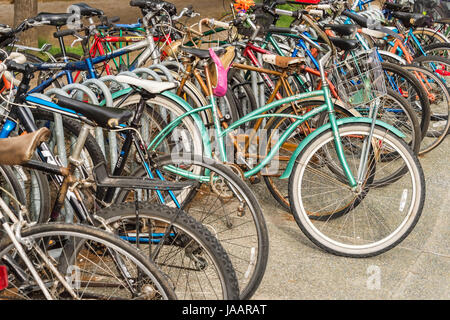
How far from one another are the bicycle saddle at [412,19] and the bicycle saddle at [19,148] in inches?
176

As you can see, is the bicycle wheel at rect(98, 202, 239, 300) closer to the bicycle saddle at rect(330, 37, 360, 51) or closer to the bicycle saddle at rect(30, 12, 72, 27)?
the bicycle saddle at rect(330, 37, 360, 51)

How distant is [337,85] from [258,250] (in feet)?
4.77

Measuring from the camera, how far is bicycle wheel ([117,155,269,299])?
3.44 metres

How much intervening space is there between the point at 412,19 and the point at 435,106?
3.29 ft

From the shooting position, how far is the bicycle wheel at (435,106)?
18.6ft

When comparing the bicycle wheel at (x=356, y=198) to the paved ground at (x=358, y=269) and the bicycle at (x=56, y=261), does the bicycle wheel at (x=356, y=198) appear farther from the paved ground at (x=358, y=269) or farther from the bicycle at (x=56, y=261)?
the bicycle at (x=56, y=261)

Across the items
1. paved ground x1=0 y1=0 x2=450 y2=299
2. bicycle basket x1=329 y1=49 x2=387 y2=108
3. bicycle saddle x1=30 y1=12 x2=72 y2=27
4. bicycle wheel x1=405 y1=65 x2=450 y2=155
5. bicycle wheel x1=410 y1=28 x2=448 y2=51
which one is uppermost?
bicycle saddle x1=30 y1=12 x2=72 y2=27

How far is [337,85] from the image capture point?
13.9ft

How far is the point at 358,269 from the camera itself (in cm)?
400

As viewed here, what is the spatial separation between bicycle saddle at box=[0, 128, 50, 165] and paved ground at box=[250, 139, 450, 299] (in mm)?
1747

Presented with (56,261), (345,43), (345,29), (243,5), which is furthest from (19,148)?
(243,5)

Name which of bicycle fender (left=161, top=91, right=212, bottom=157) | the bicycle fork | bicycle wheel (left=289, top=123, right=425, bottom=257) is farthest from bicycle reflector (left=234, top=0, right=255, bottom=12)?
the bicycle fork

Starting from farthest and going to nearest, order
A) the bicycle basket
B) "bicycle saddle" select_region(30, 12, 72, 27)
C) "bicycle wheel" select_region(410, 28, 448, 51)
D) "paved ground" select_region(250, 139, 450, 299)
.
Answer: "bicycle wheel" select_region(410, 28, 448, 51), "bicycle saddle" select_region(30, 12, 72, 27), the bicycle basket, "paved ground" select_region(250, 139, 450, 299)

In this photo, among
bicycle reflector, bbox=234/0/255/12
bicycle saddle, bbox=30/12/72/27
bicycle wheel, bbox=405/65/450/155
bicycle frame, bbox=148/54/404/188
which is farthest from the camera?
bicycle wheel, bbox=405/65/450/155
